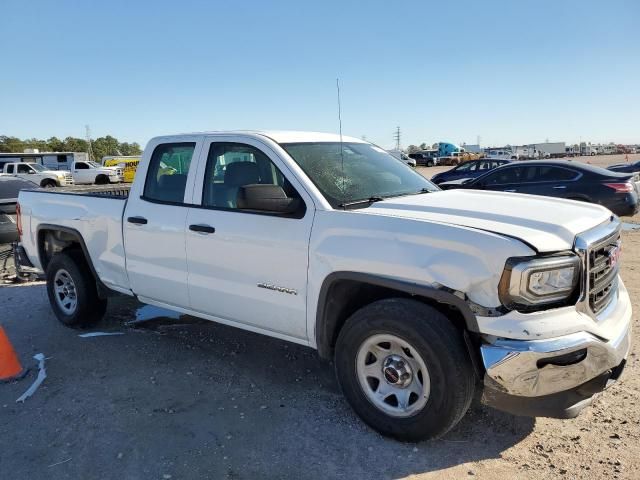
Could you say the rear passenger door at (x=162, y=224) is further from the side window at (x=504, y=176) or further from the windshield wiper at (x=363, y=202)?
the side window at (x=504, y=176)

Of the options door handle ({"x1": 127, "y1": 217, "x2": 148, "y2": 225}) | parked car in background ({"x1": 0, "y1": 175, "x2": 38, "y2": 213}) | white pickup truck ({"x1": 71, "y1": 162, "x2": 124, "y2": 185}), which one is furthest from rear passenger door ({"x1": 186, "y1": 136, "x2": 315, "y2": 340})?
white pickup truck ({"x1": 71, "y1": 162, "x2": 124, "y2": 185})

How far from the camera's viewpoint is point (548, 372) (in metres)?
2.65

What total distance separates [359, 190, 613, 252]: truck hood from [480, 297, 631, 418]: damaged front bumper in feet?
1.66

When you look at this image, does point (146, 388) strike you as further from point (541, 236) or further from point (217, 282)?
point (541, 236)

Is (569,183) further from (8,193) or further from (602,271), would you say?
(8,193)

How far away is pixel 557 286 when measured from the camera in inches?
106

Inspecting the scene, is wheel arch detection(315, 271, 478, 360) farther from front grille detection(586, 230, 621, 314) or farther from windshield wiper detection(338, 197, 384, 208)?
front grille detection(586, 230, 621, 314)

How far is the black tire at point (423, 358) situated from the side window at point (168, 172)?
1947 millimetres

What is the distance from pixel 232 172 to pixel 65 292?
2783mm

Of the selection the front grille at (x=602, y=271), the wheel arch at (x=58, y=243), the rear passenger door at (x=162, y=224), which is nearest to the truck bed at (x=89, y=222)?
the wheel arch at (x=58, y=243)

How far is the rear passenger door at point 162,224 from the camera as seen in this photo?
4160 millimetres

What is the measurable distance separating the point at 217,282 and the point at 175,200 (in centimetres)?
85

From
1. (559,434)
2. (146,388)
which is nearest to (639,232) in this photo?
(559,434)

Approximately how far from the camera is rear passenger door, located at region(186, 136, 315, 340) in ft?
11.3
